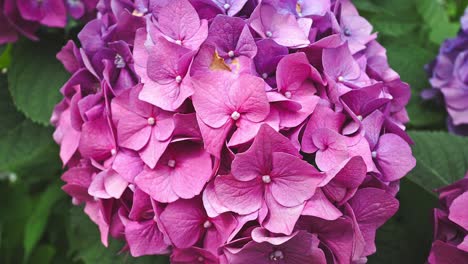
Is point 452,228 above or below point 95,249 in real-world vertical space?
above

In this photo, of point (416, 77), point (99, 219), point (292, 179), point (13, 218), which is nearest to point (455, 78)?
point (416, 77)

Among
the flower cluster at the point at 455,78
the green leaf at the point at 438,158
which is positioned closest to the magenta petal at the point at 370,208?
the green leaf at the point at 438,158

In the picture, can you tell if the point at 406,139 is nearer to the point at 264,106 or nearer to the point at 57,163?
the point at 264,106

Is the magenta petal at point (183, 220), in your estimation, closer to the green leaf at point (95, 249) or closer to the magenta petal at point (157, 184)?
the magenta petal at point (157, 184)

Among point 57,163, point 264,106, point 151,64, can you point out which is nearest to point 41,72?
point 57,163

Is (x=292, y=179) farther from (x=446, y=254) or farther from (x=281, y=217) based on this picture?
(x=446, y=254)
